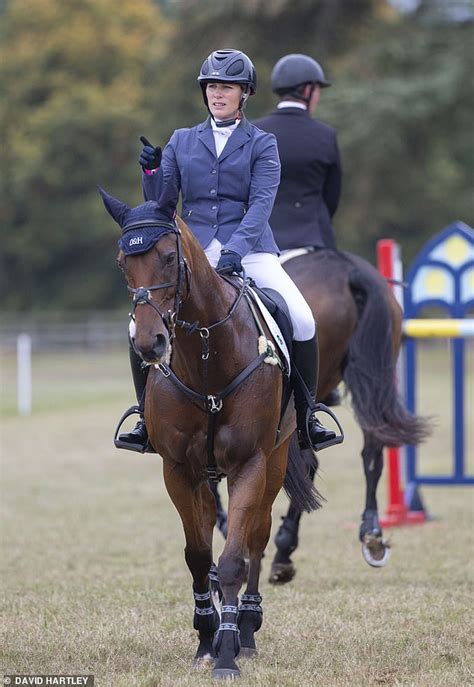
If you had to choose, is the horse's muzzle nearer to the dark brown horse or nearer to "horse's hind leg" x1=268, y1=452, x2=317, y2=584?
"horse's hind leg" x1=268, y1=452, x2=317, y2=584

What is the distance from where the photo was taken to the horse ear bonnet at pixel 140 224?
16.5 ft

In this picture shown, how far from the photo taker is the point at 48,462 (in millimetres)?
17547

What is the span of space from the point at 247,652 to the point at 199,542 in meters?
0.57

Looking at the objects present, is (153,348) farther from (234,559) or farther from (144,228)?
(234,559)

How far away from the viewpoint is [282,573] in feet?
26.6

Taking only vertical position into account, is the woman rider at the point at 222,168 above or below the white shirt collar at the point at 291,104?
below

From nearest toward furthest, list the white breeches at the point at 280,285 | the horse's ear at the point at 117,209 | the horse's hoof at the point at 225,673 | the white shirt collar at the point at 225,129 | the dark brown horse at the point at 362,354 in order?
the horse's ear at the point at 117,209
the horse's hoof at the point at 225,673
the white shirt collar at the point at 225,129
the white breeches at the point at 280,285
the dark brown horse at the point at 362,354

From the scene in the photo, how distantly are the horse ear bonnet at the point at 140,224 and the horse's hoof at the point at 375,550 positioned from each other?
157 inches

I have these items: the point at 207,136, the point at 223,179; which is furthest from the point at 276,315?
the point at 207,136

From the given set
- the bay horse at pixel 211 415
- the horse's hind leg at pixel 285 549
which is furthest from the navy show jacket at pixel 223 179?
the horse's hind leg at pixel 285 549

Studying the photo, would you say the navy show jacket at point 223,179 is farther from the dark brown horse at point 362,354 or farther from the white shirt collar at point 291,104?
the white shirt collar at point 291,104

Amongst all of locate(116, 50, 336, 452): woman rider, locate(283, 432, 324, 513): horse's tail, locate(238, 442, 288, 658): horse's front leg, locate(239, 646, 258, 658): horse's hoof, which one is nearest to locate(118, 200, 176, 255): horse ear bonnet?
locate(116, 50, 336, 452): woman rider

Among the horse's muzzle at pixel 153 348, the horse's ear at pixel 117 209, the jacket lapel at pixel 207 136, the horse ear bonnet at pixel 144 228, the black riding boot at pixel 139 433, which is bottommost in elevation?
the black riding boot at pixel 139 433

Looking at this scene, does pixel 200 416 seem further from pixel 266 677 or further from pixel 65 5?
pixel 65 5
